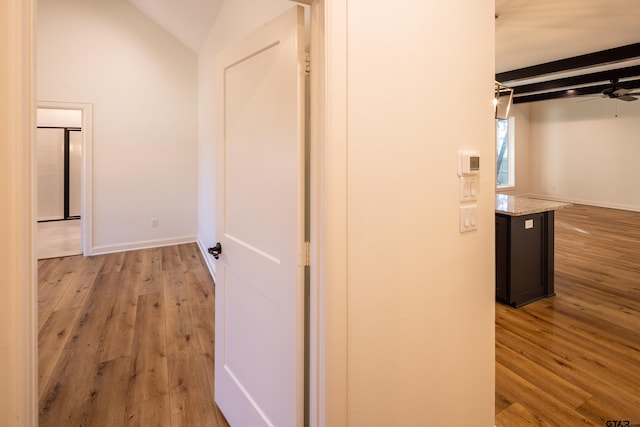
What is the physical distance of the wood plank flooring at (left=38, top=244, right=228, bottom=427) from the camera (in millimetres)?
1972

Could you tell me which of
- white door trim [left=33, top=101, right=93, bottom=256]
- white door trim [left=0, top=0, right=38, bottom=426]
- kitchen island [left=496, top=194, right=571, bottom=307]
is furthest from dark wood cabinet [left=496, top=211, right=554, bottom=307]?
white door trim [left=33, top=101, right=93, bottom=256]

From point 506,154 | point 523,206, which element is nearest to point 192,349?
point 523,206

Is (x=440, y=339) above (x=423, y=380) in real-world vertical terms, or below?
above

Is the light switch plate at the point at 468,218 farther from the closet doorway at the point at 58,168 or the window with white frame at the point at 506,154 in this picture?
the window with white frame at the point at 506,154

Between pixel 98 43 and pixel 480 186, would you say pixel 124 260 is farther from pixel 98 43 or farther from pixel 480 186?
pixel 480 186

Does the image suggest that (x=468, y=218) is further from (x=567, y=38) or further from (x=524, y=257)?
(x=567, y=38)

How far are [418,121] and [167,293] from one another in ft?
11.2

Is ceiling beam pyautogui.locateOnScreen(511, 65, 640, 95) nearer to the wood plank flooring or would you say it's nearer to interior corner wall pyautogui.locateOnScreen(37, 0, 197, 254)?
interior corner wall pyautogui.locateOnScreen(37, 0, 197, 254)

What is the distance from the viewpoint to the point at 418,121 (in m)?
1.36

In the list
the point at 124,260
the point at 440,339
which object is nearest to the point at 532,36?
the point at 440,339

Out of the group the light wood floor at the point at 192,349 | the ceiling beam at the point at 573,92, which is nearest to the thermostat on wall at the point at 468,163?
the light wood floor at the point at 192,349

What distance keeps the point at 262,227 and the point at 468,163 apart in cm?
95

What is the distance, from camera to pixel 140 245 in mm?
5586

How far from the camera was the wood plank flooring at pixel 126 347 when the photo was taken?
1972 mm
